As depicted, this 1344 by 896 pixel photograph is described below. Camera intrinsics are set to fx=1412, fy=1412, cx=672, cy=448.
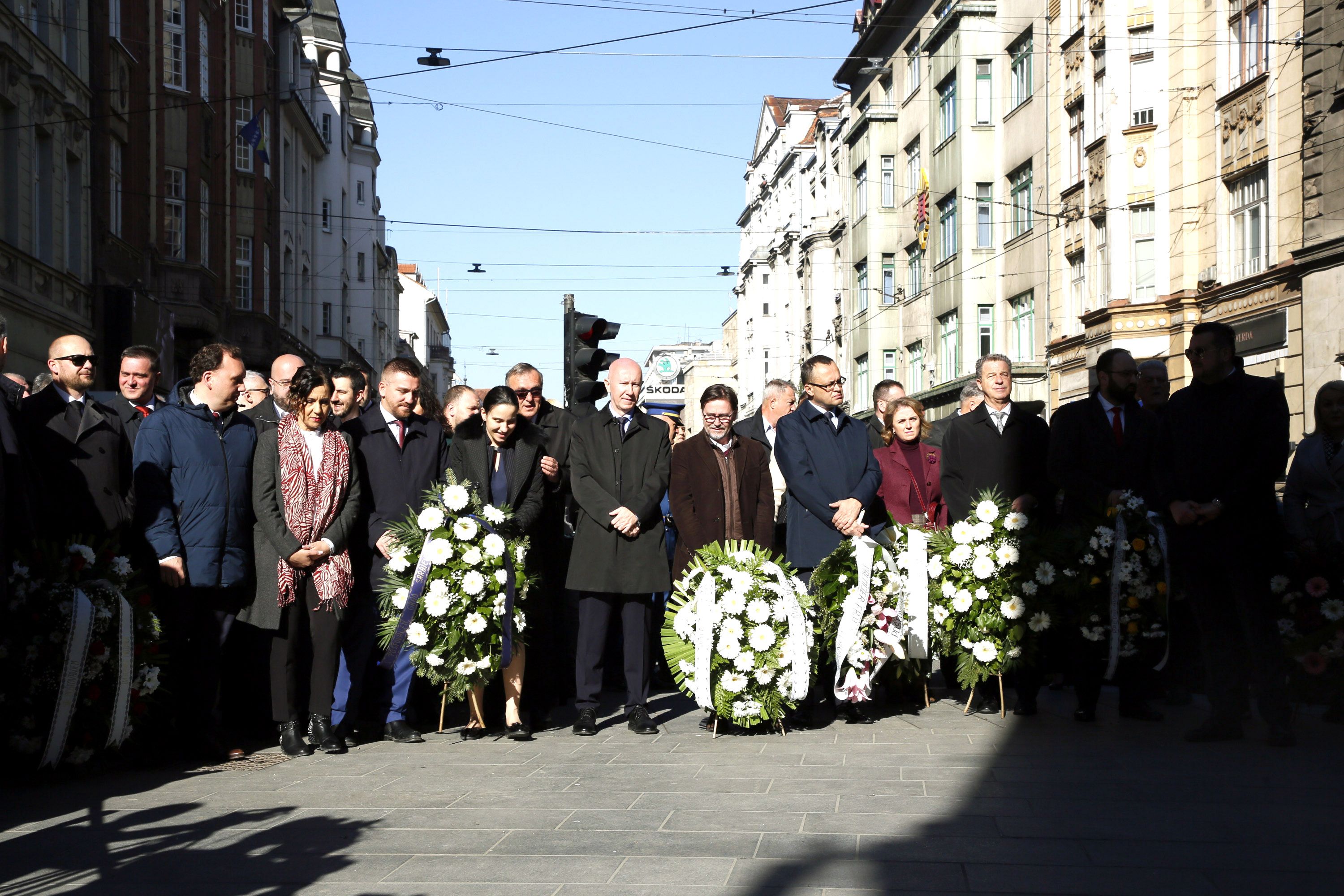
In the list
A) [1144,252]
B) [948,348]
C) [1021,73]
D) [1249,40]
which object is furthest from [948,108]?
[1249,40]

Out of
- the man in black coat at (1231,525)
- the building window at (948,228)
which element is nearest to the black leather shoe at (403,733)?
the man in black coat at (1231,525)

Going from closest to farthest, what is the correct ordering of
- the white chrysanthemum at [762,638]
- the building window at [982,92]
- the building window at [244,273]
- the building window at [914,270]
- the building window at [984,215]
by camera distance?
the white chrysanthemum at [762,638], the building window at [244,273], the building window at [984,215], the building window at [982,92], the building window at [914,270]

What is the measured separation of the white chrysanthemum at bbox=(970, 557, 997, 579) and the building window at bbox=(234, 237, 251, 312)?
112 feet

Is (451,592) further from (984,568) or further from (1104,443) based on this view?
(1104,443)

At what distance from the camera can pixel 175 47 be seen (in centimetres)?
3225

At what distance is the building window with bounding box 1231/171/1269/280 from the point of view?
2525cm

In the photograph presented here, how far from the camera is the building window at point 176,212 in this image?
32.3 meters

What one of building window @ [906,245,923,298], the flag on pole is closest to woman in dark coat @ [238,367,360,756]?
the flag on pole

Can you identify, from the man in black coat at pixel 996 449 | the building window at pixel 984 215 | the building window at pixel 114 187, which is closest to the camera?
the man in black coat at pixel 996 449

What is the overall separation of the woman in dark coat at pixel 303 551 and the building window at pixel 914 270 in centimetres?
4013

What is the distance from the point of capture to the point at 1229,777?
7.04m

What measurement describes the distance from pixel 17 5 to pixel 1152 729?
1979 cm

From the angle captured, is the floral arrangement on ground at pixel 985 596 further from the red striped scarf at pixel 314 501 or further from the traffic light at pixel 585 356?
the traffic light at pixel 585 356

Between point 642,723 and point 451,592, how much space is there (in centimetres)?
156
